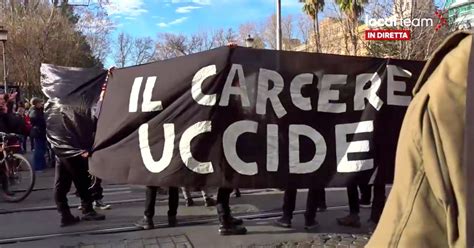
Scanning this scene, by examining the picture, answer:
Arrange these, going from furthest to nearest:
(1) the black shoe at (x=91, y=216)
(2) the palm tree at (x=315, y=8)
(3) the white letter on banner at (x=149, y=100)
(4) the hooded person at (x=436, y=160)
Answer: (2) the palm tree at (x=315, y=8) < (1) the black shoe at (x=91, y=216) < (3) the white letter on banner at (x=149, y=100) < (4) the hooded person at (x=436, y=160)

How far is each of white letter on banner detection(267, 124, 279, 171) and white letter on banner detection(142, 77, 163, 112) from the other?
4.20 feet

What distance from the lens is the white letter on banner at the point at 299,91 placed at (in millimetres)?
5414

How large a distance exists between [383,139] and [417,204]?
15.1 feet

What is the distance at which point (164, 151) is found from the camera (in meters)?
5.34

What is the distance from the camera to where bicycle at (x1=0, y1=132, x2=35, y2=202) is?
324 inches

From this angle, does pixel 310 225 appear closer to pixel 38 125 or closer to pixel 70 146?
pixel 70 146

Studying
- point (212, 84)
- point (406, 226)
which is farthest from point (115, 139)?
point (406, 226)

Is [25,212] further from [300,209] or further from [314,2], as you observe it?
[314,2]

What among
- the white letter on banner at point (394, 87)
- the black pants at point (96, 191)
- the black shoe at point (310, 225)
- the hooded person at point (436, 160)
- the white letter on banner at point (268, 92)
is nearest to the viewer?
the hooded person at point (436, 160)

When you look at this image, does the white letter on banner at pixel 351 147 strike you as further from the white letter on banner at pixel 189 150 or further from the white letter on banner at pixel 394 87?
the white letter on banner at pixel 189 150

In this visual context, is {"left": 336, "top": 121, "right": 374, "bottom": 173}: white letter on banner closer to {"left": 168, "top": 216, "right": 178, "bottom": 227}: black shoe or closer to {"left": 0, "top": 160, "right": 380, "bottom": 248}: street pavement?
{"left": 0, "top": 160, "right": 380, "bottom": 248}: street pavement

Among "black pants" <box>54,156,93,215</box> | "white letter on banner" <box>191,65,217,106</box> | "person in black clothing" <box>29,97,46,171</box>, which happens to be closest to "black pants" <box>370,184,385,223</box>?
Result: "white letter on banner" <box>191,65,217,106</box>

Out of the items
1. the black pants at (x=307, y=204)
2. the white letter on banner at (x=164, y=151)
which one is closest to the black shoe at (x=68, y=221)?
the white letter on banner at (x=164, y=151)

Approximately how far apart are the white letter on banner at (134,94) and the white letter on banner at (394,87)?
2955 millimetres
